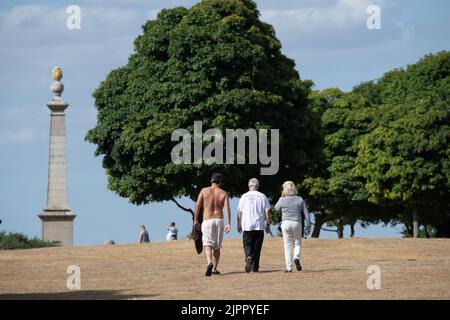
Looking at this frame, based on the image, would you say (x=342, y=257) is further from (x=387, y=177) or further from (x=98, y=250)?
(x=387, y=177)

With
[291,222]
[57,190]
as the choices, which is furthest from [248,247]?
[57,190]

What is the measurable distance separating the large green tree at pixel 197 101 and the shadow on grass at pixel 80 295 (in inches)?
1156

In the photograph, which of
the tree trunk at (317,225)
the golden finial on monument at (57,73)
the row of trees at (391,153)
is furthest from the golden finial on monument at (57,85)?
the tree trunk at (317,225)

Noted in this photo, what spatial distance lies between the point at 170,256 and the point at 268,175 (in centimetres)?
1691

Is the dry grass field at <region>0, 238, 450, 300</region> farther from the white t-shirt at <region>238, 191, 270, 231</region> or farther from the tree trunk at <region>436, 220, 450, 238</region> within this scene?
the tree trunk at <region>436, 220, 450, 238</region>

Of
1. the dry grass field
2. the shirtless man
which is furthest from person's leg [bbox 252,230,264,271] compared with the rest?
the shirtless man

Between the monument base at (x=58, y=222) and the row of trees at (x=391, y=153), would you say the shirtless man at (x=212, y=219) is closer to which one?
the monument base at (x=58, y=222)

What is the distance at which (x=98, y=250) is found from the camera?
153 feet

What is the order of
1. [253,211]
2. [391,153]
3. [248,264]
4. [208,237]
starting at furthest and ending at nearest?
[391,153] < [248,264] < [253,211] < [208,237]

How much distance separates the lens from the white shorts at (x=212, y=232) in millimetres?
30516

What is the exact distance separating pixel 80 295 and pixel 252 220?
6.08 m

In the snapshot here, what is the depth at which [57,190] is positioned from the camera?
6594 centimetres

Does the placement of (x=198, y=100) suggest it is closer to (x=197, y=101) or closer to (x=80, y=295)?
(x=197, y=101)
